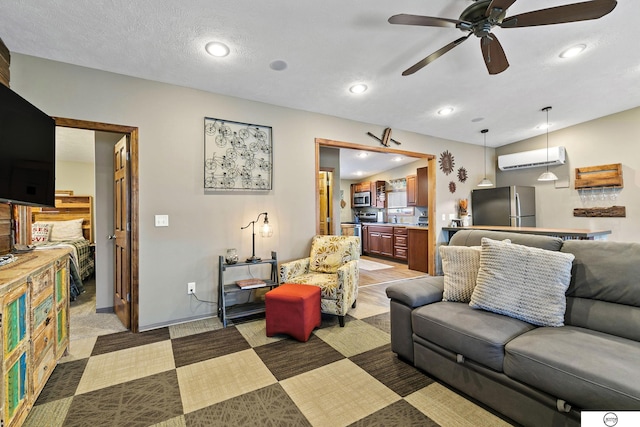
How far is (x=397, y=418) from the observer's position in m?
1.61

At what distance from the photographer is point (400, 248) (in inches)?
253

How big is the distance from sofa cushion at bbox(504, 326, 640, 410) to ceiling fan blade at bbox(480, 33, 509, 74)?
198 centimetres

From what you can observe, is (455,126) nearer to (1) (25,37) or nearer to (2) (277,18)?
(2) (277,18)

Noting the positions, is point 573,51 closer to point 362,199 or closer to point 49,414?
point 49,414

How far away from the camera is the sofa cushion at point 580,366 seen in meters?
1.15

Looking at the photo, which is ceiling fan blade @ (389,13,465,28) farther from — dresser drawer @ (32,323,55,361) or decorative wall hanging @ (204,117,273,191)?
dresser drawer @ (32,323,55,361)

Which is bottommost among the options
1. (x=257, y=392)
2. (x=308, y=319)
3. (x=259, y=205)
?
(x=257, y=392)

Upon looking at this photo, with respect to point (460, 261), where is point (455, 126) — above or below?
above

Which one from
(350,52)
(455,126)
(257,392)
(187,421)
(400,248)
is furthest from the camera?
(400,248)

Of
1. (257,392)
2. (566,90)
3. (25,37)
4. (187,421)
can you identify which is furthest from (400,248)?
(25,37)

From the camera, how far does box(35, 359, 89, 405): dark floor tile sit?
1828 mm

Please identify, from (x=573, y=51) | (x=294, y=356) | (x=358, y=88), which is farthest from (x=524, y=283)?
(x=358, y=88)

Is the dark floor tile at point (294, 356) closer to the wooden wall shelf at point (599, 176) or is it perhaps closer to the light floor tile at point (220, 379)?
the light floor tile at point (220, 379)

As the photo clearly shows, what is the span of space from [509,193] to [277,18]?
508 cm
